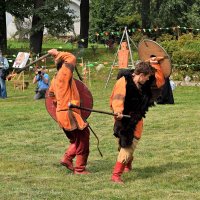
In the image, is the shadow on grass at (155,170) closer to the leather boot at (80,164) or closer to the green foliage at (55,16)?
the leather boot at (80,164)

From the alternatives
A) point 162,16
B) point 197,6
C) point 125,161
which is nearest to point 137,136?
point 125,161

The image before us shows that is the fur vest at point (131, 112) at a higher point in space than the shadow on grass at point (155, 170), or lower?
higher

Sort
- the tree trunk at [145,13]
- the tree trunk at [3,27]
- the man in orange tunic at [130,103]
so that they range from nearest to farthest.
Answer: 1. the man in orange tunic at [130,103]
2. the tree trunk at [3,27]
3. the tree trunk at [145,13]

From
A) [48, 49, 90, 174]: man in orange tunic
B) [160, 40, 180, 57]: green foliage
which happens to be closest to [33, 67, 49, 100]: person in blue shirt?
[160, 40, 180, 57]: green foliage

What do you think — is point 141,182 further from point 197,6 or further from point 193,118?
point 197,6

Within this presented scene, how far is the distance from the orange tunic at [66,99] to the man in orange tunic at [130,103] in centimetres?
59

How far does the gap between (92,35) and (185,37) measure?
2558 cm

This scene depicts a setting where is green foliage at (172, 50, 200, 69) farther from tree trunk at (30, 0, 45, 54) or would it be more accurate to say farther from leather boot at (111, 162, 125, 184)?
leather boot at (111, 162, 125, 184)

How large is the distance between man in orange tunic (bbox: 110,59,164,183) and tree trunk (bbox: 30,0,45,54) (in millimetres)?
23224

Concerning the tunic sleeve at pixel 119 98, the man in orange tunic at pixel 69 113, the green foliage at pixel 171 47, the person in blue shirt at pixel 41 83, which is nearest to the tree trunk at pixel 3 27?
the green foliage at pixel 171 47

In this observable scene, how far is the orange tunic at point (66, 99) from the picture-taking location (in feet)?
26.4

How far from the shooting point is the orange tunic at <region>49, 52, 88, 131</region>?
8047 millimetres

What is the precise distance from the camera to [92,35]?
165ft

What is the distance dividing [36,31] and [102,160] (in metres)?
22.0
